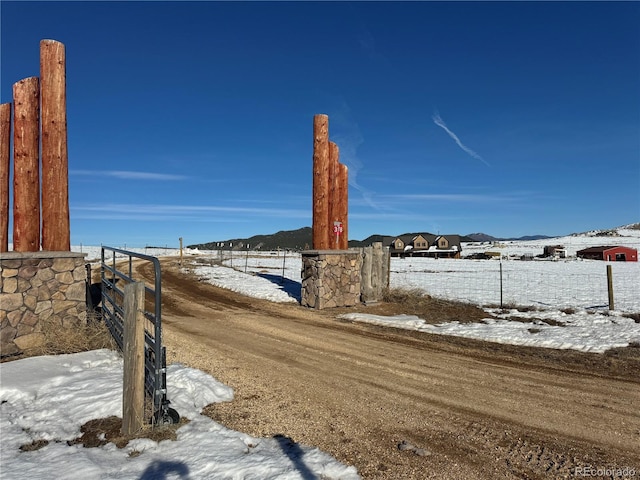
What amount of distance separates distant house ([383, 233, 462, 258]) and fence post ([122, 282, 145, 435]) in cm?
7848

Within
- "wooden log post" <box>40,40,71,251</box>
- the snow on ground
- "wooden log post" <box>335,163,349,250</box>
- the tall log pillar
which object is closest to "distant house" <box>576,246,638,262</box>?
"wooden log post" <box>335,163,349,250</box>

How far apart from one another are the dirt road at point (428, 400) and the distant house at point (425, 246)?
2862 inches

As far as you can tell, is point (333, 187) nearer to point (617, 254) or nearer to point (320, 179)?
point (320, 179)

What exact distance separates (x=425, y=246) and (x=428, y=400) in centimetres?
7905

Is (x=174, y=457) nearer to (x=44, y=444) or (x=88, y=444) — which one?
(x=88, y=444)

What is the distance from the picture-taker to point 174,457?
3857 mm

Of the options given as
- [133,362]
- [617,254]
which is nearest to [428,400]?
[133,362]

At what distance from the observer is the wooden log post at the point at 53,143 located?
811cm

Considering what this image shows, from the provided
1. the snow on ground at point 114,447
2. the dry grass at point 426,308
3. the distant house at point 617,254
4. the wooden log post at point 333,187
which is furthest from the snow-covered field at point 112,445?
the distant house at point 617,254

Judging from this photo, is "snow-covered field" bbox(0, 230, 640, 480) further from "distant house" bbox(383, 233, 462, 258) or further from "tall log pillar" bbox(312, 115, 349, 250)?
"distant house" bbox(383, 233, 462, 258)

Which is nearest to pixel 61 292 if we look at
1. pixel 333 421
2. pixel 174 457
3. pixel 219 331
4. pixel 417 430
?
pixel 219 331

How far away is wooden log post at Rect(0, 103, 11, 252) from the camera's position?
8289mm

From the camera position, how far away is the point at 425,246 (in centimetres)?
8200

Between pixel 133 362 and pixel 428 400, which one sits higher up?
pixel 133 362
